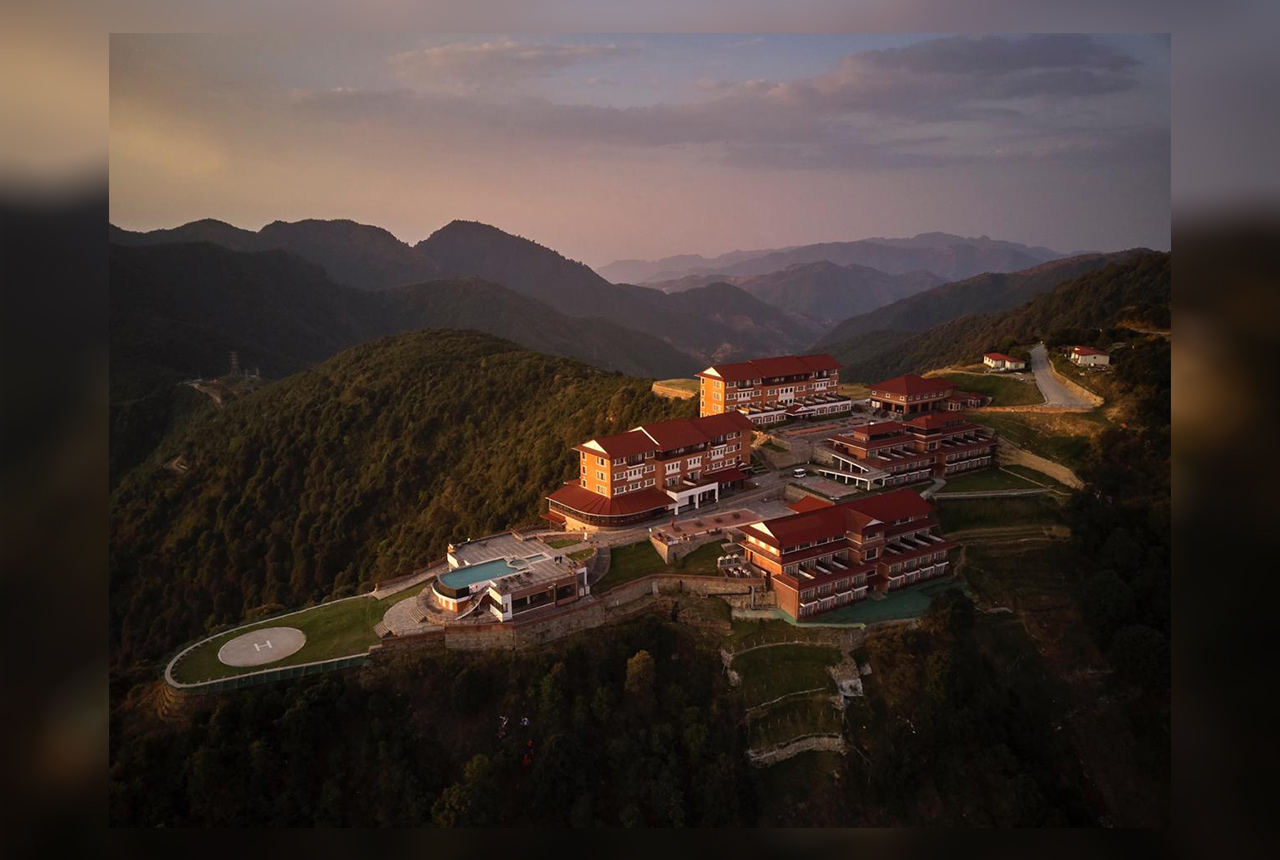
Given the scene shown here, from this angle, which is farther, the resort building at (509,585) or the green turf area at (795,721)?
the resort building at (509,585)

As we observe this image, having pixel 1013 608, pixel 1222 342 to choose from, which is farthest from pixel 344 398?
pixel 1222 342

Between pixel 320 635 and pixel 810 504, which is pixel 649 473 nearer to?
pixel 810 504

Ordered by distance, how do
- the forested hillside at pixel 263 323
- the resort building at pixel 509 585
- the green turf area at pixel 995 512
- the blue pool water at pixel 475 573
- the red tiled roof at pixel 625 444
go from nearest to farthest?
the resort building at pixel 509 585
the blue pool water at pixel 475 573
the green turf area at pixel 995 512
the red tiled roof at pixel 625 444
the forested hillside at pixel 263 323

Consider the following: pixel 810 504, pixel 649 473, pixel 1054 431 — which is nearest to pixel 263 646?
pixel 649 473

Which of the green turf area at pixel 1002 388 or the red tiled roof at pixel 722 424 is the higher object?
the green turf area at pixel 1002 388

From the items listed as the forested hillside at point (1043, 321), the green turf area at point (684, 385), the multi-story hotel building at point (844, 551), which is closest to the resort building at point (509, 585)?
the multi-story hotel building at point (844, 551)

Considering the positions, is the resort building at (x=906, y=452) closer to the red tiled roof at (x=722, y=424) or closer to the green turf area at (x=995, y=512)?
the green turf area at (x=995, y=512)
